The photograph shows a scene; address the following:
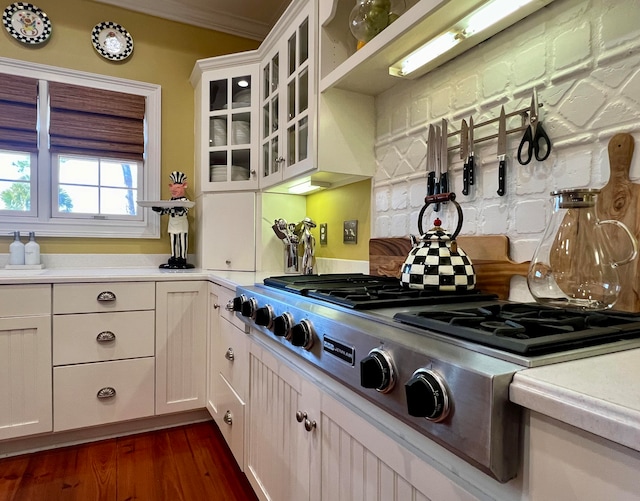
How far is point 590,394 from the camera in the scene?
42cm

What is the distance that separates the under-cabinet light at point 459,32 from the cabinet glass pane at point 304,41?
0.52 metres

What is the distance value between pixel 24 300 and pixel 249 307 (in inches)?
51.0

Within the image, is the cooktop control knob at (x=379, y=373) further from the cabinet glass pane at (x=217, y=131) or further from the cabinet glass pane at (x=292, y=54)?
the cabinet glass pane at (x=217, y=131)

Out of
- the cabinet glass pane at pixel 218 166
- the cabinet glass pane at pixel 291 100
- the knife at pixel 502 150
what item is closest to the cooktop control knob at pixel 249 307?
the knife at pixel 502 150

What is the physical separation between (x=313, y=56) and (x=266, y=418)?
4.78 feet

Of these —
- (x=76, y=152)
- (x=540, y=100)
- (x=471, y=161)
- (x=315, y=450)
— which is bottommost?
(x=315, y=450)

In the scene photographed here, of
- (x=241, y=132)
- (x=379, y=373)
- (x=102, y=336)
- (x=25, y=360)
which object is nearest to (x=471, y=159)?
(x=379, y=373)

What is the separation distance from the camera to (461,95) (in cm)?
134

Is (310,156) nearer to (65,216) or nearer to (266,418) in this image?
(266,418)

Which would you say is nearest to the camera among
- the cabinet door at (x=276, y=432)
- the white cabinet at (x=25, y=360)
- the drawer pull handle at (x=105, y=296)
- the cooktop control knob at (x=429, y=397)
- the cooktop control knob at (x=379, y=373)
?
the cooktop control knob at (x=429, y=397)

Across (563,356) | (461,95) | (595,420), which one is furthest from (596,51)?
(595,420)

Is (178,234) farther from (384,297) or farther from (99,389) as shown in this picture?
(384,297)

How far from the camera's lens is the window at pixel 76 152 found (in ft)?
7.91

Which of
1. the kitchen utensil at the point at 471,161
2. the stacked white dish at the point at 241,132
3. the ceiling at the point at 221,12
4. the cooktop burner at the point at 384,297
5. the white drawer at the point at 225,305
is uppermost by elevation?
the ceiling at the point at 221,12
